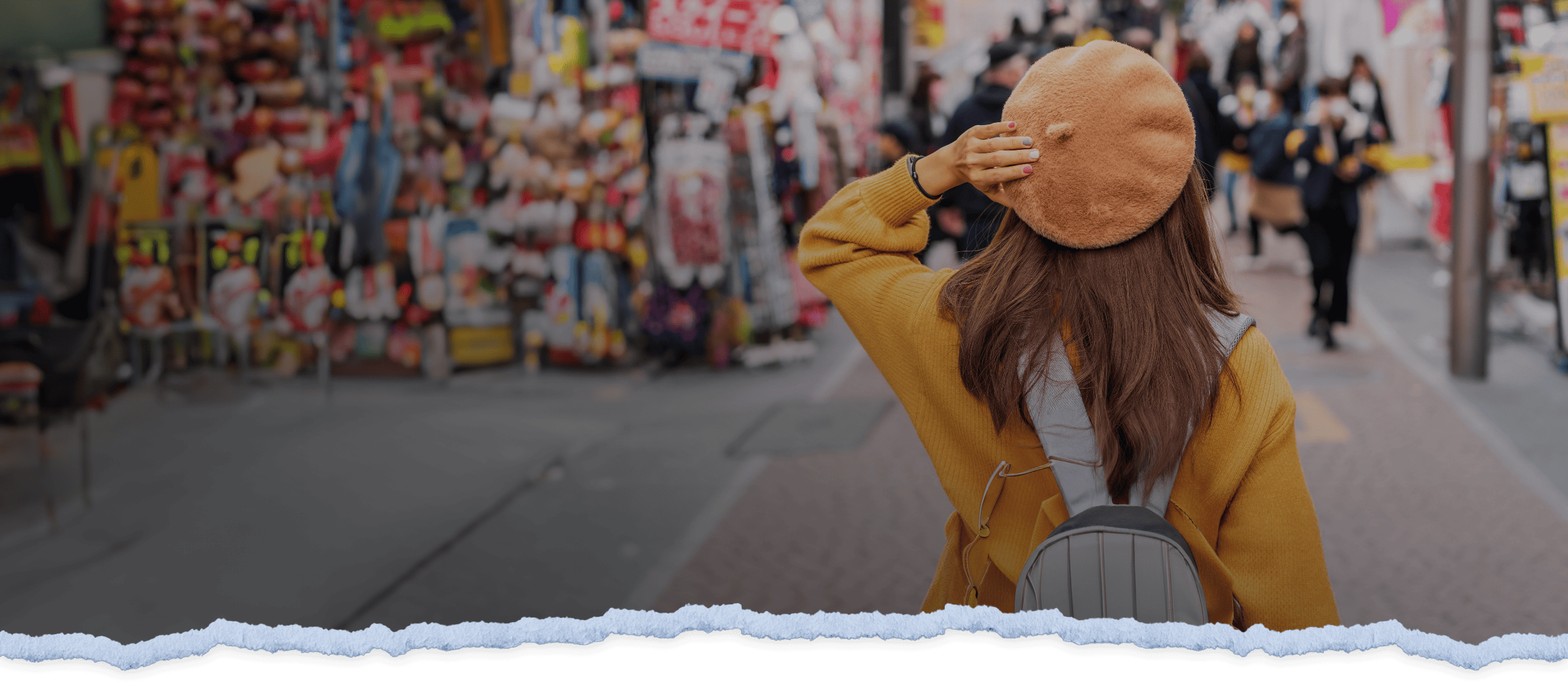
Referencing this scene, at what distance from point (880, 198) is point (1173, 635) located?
2.46ft

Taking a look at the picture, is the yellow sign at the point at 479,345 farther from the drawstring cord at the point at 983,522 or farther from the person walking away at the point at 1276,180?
the drawstring cord at the point at 983,522

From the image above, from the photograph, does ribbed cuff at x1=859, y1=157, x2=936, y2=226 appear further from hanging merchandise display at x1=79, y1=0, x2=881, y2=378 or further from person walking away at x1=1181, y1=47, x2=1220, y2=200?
person walking away at x1=1181, y1=47, x2=1220, y2=200

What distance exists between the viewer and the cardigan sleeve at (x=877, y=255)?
155cm

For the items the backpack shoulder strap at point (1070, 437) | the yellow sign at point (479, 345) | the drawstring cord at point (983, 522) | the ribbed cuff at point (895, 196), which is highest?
the ribbed cuff at point (895, 196)

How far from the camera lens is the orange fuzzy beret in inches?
52.1

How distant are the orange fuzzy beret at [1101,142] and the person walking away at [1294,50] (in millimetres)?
13329

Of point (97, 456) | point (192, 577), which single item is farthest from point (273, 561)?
point (97, 456)

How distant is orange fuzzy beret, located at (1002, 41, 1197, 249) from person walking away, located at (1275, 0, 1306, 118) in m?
13.3

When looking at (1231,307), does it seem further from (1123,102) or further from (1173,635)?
A: (1173,635)

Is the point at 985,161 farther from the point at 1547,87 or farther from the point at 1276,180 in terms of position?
the point at 1276,180

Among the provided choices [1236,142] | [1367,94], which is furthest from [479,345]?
[1236,142]

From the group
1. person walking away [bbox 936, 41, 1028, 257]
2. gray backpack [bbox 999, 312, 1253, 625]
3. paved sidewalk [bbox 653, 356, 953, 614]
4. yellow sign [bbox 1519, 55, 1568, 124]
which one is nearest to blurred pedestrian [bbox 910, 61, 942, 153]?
person walking away [bbox 936, 41, 1028, 257]

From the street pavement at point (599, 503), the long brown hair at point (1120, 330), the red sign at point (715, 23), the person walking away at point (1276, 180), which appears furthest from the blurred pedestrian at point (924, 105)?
the long brown hair at point (1120, 330)

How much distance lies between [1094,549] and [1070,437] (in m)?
0.15
